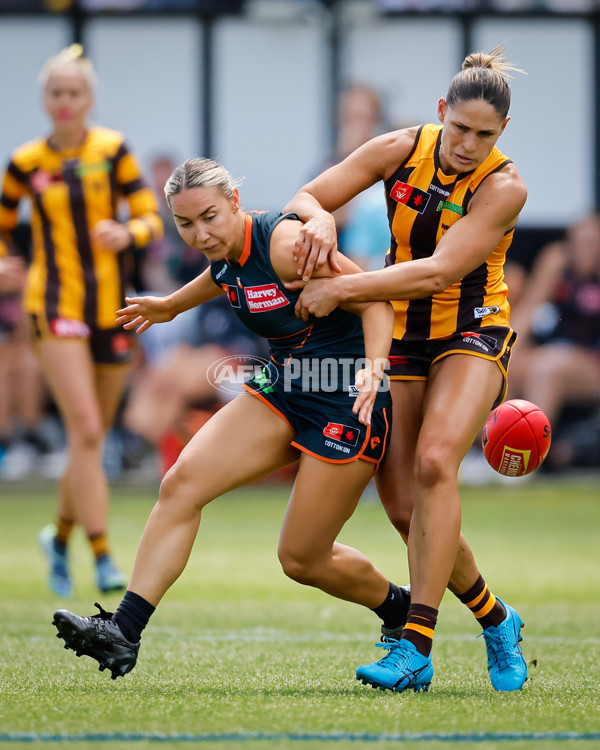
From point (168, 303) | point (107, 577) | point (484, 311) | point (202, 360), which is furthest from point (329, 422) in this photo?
point (202, 360)

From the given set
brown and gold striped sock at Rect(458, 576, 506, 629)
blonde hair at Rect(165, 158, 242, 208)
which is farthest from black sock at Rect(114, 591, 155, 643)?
blonde hair at Rect(165, 158, 242, 208)

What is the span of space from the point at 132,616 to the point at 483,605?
4.16 ft

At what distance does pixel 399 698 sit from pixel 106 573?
275 cm

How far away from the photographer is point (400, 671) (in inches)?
161

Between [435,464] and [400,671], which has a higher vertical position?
[435,464]

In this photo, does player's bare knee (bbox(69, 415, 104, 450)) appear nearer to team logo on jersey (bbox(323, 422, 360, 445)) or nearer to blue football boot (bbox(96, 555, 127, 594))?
blue football boot (bbox(96, 555, 127, 594))

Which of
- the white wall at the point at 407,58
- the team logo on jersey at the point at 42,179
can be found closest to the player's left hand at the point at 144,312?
the team logo on jersey at the point at 42,179

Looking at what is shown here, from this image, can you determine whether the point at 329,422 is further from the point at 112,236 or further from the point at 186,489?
the point at 112,236

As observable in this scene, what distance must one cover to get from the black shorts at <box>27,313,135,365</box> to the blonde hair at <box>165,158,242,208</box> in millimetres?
2609

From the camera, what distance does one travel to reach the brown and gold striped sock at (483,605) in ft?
15.0

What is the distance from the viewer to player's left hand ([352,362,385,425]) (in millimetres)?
4062

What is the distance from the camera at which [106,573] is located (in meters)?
6.45

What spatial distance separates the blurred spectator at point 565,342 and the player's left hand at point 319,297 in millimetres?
7767

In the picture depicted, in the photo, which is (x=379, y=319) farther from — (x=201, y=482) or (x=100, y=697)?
(x=100, y=697)
